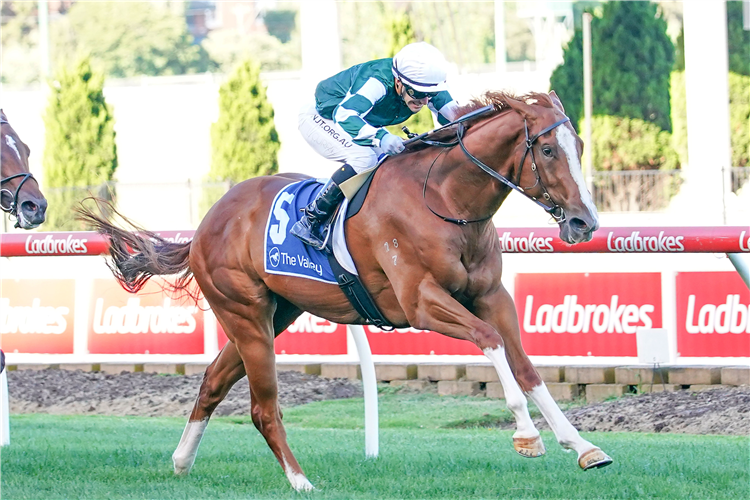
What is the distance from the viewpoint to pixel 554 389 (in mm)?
8430

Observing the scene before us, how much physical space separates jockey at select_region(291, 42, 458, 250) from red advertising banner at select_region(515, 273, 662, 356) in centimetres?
375

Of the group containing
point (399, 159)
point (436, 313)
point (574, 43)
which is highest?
point (574, 43)

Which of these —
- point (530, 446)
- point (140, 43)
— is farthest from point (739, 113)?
point (140, 43)

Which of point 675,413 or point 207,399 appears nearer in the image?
point 207,399

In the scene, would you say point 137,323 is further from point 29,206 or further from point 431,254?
point 431,254

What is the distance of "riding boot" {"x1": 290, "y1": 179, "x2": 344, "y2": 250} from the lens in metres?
4.94

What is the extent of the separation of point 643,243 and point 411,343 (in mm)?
3836

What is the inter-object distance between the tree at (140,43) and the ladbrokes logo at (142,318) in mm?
45538

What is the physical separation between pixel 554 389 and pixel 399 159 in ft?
13.2

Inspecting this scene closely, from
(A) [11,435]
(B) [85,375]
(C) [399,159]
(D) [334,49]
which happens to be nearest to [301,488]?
(C) [399,159]

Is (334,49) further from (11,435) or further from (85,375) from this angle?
(11,435)

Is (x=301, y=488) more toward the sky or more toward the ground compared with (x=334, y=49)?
more toward the ground

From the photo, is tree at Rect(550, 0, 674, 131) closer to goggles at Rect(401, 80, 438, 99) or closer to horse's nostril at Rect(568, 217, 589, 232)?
goggles at Rect(401, 80, 438, 99)

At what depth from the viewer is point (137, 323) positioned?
9.63 m
